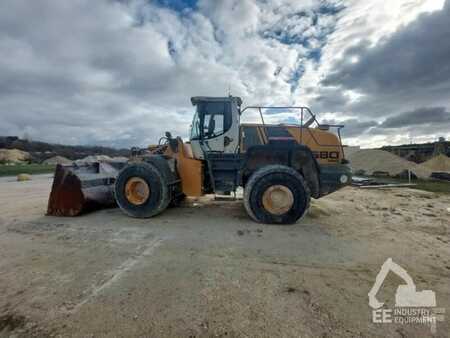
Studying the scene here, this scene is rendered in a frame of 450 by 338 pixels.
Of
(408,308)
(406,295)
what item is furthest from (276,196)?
(408,308)

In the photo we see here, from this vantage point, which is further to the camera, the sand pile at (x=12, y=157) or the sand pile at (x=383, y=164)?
the sand pile at (x=12, y=157)

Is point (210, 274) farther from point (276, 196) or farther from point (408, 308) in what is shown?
point (276, 196)

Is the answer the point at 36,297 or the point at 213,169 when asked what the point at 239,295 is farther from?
the point at 213,169

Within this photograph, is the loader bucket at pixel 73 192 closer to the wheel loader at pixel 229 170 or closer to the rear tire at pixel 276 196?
the wheel loader at pixel 229 170

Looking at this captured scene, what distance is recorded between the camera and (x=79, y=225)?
13.3 ft

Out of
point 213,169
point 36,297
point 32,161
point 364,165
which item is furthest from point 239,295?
point 32,161

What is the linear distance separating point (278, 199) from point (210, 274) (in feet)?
7.25

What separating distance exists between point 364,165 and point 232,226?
14.6 m

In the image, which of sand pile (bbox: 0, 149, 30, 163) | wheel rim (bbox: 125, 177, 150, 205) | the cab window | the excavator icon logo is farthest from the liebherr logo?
sand pile (bbox: 0, 149, 30, 163)

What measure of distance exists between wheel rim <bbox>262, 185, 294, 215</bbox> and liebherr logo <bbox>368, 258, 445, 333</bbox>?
1934mm

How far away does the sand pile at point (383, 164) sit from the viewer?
11.9 m

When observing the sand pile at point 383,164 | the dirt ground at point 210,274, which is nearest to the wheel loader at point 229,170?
the dirt ground at point 210,274

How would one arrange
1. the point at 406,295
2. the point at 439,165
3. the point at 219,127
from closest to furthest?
the point at 406,295 → the point at 219,127 → the point at 439,165

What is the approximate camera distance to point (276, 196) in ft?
13.4
